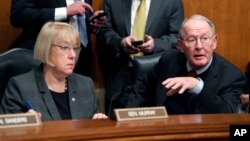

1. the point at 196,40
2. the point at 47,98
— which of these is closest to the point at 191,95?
the point at 196,40

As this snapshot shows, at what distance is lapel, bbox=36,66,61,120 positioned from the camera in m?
2.46

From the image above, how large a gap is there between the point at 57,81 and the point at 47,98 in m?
0.13

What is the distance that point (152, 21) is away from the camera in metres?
3.56

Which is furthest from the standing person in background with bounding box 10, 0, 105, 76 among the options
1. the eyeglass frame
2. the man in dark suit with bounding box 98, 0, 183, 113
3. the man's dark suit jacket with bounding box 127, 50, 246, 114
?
the eyeglass frame

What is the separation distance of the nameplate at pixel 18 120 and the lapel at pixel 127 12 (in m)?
1.72

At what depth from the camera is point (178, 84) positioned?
7.70 ft

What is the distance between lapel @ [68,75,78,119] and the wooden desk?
0.50 meters

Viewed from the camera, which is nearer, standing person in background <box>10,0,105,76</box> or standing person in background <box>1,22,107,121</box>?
standing person in background <box>1,22,107,121</box>

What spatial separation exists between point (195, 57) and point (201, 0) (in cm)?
148

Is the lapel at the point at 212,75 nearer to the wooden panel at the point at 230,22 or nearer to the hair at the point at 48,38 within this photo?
the hair at the point at 48,38

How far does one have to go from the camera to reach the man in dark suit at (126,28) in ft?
11.6

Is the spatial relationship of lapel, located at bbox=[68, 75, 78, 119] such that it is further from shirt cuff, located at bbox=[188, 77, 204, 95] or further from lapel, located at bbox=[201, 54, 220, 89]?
lapel, located at bbox=[201, 54, 220, 89]

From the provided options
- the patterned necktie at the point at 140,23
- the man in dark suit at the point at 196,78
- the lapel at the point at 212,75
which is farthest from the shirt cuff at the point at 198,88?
the patterned necktie at the point at 140,23

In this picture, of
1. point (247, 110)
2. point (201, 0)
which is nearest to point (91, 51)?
point (201, 0)
